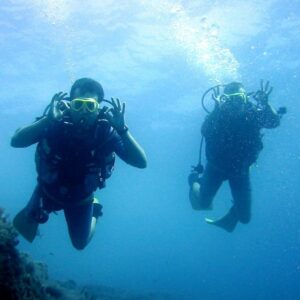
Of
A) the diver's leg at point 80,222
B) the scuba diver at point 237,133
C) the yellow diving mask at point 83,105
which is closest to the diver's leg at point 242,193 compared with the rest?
the scuba diver at point 237,133

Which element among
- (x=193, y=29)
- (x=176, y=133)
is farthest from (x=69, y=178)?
(x=176, y=133)

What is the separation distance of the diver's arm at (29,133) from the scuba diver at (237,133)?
490 cm

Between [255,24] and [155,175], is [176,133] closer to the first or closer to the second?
[255,24]

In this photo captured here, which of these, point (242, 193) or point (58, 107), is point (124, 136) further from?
point (242, 193)

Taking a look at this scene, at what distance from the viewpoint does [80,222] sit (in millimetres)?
7363

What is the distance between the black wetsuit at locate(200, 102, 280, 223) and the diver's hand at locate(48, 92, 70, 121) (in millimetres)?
4718

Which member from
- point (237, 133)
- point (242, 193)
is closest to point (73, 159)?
point (237, 133)

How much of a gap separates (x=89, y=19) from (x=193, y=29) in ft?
20.2

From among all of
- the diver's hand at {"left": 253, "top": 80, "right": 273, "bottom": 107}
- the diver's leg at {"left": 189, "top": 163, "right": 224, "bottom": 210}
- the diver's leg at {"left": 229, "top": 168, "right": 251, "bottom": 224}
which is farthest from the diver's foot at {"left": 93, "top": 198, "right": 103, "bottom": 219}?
the diver's hand at {"left": 253, "top": 80, "right": 273, "bottom": 107}

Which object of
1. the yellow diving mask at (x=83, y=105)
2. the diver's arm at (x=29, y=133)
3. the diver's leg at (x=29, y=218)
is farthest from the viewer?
the diver's leg at (x=29, y=218)

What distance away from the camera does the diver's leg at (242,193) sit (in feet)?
33.6

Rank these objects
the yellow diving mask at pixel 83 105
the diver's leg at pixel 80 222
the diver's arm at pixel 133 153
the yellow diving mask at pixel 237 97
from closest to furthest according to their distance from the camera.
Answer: the yellow diving mask at pixel 83 105 → the diver's arm at pixel 133 153 → the diver's leg at pixel 80 222 → the yellow diving mask at pixel 237 97

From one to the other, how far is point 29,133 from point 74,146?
33.5 inches

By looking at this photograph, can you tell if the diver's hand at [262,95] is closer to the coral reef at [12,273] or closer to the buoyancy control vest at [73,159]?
the buoyancy control vest at [73,159]
